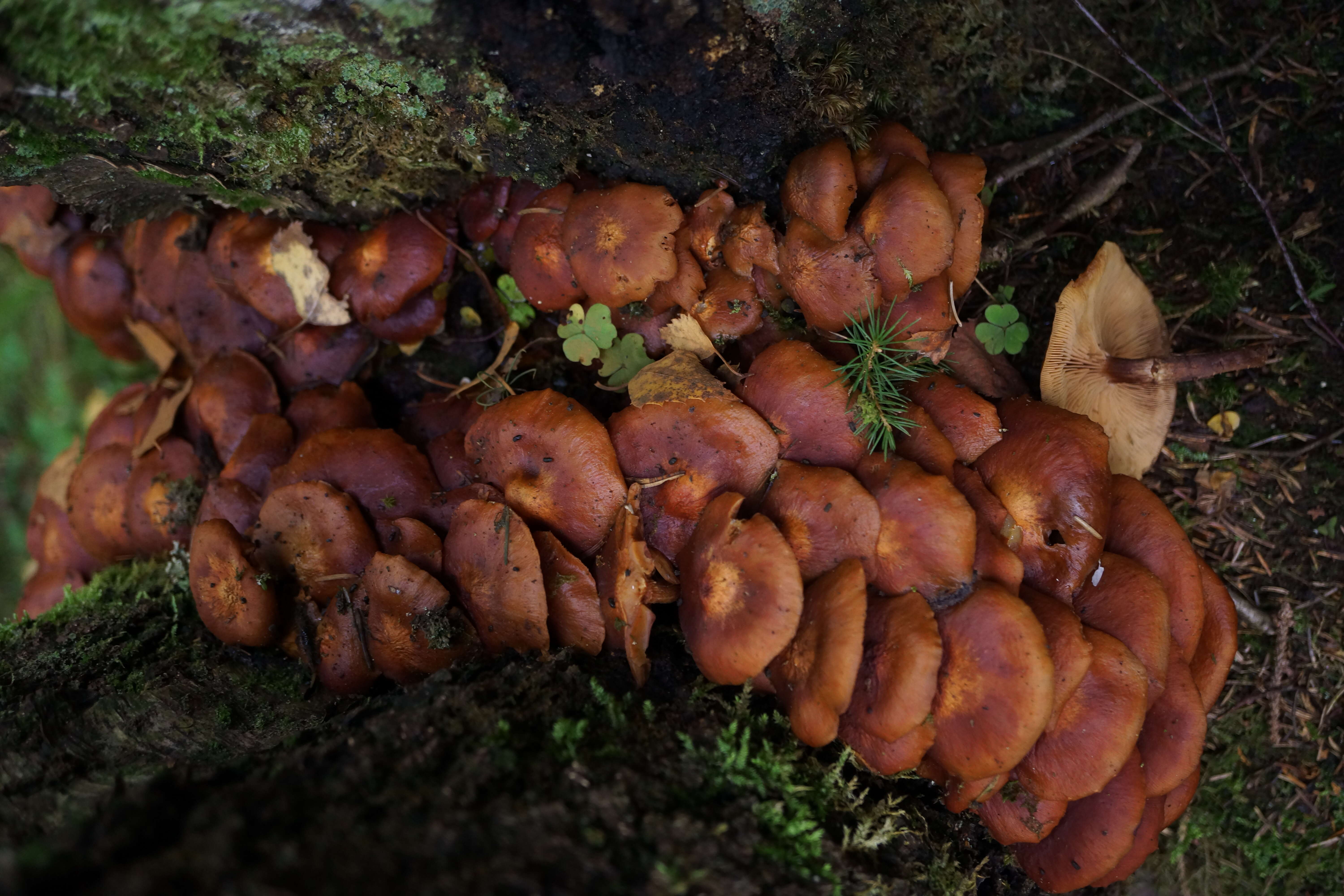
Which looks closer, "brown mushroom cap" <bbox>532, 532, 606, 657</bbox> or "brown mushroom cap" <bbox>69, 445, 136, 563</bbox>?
"brown mushroom cap" <bbox>532, 532, 606, 657</bbox>

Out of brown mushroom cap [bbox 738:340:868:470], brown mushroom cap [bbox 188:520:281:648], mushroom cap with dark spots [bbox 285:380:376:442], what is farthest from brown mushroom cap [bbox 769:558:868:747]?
mushroom cap with dark spots [bbox 285:380:376:442]

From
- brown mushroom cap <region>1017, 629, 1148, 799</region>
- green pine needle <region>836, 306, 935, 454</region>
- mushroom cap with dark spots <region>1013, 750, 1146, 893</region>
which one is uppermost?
green pine needle <region>836, 306, 935, 454</region>

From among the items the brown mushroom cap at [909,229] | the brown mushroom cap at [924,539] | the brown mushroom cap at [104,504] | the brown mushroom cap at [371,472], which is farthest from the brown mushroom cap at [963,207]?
the brown mushroom cap at [104,504]

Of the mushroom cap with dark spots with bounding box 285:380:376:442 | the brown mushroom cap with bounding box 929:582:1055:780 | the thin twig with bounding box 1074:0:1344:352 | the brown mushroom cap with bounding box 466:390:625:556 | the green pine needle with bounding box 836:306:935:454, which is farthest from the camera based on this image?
the mushroom cap with dark spots with bounding box 285:380:376:442

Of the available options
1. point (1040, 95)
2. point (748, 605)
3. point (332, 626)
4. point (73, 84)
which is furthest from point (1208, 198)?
point (73, 84)

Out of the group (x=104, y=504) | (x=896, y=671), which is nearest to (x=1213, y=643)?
(x=896, y=671)

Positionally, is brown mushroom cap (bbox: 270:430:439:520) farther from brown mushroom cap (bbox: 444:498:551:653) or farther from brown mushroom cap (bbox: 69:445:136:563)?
brown mushroom cap (bbox: 69:445:136:563)
